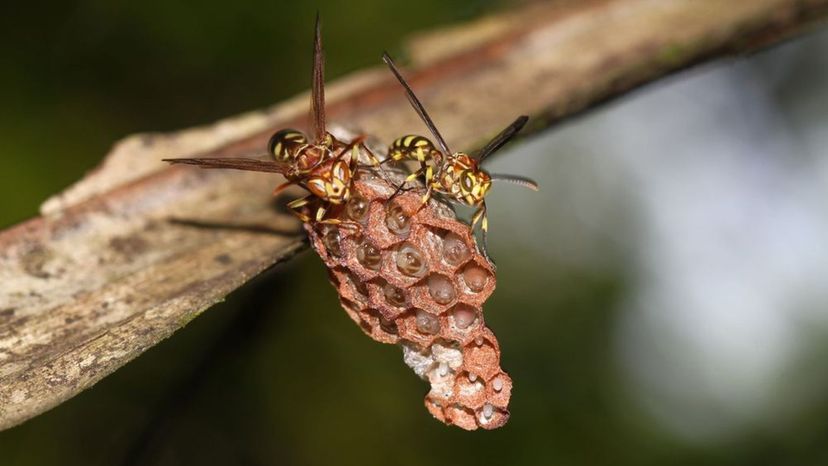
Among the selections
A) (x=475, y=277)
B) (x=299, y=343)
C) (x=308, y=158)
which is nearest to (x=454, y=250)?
(x=475, y=277)

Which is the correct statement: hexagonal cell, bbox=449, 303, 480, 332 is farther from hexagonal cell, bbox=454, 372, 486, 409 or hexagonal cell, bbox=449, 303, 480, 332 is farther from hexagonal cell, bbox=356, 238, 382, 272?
hexagonal cell, bbox=356, 238, 382, 272

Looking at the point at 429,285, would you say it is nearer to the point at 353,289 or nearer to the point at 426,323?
the point at 426,323

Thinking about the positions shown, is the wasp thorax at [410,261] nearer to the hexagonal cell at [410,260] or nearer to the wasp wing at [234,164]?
the hexagonal cell at [410,260]

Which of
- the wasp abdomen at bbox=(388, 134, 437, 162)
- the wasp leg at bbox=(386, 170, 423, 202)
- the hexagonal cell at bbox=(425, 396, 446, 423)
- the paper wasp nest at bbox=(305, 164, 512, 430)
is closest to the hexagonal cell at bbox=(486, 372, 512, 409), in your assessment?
the paper wasp nest at bbox=(305, 164, 512, 430)

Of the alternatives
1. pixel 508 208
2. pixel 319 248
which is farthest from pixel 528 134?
pixel 508 208

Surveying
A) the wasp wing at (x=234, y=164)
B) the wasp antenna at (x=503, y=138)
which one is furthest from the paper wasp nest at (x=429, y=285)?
the wasp antenna at (x=503, y=138)

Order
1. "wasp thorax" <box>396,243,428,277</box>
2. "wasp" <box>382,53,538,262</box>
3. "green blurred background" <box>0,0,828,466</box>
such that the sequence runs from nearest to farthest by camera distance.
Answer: "wasp thorax" <box>396,243,428,277</box> → "wasp" <box>382,53,538,262</box> → "green blurred background" <box>0,0,828,466</box>
